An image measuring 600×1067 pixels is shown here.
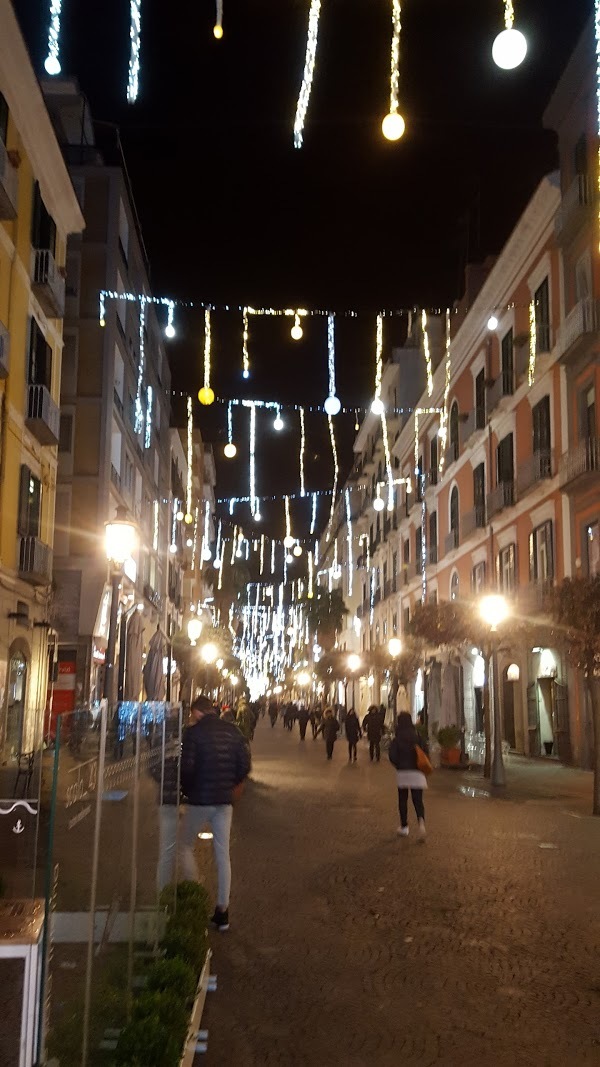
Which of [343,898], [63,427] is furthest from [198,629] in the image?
[343,898]

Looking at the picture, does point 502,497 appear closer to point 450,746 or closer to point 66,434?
point 450,746

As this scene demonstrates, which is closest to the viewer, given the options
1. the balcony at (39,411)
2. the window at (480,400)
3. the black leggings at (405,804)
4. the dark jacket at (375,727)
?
the black leggings at (405,804)

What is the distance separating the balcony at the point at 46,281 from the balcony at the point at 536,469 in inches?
485

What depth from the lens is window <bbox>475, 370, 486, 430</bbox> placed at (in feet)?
103

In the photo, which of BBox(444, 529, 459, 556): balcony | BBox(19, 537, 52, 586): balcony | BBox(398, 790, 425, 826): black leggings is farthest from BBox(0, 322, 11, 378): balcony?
BBox(444, 529, 459, 556): balcony

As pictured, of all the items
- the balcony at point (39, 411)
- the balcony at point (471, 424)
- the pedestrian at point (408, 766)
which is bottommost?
the pedestrian at point (408, 766)

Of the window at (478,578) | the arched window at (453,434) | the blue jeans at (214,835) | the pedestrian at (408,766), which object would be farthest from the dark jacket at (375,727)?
the blue jeans at (214,835)

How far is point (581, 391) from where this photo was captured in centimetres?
2369

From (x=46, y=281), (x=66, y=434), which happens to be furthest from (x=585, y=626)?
(x=66, y=434)

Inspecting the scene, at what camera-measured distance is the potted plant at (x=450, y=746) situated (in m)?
24.5

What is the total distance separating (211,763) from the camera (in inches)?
310

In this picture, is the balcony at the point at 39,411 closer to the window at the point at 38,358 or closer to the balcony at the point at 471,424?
the window at the point at 38,358

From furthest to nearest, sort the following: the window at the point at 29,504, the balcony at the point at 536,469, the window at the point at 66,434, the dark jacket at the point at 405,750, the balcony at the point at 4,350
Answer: the window at the point at 66,434 < the balcony at the point at 536,469 < the window at the point at 29,504 < the balcony at the point at 4,350 < the dark jacket at the point at 405,750

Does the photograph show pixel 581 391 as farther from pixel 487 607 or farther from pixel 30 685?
pixel 30 685
